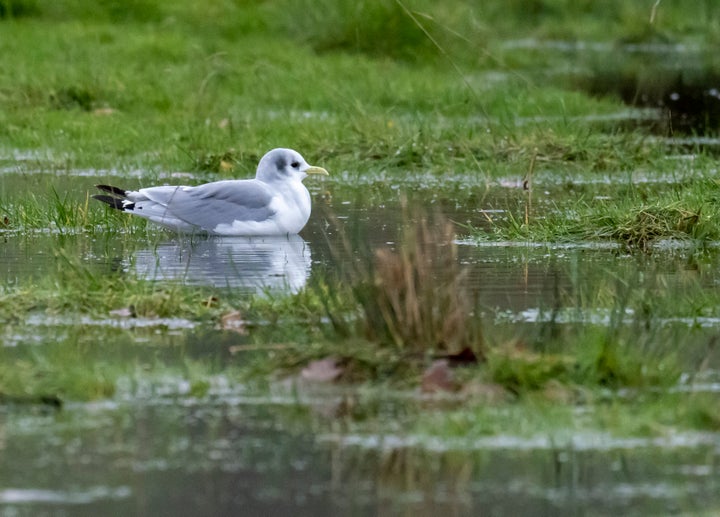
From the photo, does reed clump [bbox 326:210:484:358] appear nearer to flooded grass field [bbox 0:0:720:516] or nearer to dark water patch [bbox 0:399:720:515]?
flooded grass field [bbox 0:0:720:516]

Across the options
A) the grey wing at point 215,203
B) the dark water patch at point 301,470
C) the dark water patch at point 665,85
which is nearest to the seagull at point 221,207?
the grey wing at point 215,203

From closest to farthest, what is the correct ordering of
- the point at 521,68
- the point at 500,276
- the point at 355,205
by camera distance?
1. the point at 500,276
2. the point at 355,205
3. the point at 521,68

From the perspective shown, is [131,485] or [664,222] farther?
[664,222]

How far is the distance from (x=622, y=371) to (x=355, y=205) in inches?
214

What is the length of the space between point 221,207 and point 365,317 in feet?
12.6

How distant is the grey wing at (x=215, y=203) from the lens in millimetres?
9453

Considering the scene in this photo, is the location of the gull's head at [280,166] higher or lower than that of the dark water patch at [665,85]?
higher

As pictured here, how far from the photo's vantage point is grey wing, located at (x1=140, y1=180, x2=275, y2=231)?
31.0 ft

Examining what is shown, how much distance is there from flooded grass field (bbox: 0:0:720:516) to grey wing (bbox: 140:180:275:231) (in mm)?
204

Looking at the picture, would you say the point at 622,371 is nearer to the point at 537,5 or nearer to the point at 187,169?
the point at 187,169

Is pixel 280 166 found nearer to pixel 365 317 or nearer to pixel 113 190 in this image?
pixel 113 190

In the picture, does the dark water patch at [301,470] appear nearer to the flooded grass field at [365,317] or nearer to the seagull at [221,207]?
the flooded grass field at [365,317]

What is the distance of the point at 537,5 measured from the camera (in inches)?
1107

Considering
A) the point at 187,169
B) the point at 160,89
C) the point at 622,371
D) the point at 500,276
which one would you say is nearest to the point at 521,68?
the point at 160,89
